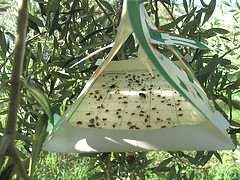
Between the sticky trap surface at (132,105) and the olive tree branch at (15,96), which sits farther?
the sticky trap surface at (132,105)

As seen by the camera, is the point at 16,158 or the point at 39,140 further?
the point at 39,140

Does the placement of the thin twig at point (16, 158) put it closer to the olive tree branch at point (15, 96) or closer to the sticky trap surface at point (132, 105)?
the olive tree branch at point (15, 96)

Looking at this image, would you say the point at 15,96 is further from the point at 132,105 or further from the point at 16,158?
the point at 132,105

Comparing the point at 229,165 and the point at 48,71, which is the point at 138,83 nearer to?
the point at 48,71

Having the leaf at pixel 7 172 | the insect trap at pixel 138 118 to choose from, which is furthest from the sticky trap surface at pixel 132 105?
the leaf at pixel 7 172

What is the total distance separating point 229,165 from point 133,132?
2.32 metres

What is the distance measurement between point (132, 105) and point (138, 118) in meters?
0.07

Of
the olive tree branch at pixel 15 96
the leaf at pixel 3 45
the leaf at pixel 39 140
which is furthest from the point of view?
the leaf at pixel 3 45

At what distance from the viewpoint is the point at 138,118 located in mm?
705

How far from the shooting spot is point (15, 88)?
1.64 feet

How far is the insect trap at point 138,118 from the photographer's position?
60cm

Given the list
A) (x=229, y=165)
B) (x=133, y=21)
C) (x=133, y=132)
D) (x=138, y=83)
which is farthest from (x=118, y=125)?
(x=229, y=165)

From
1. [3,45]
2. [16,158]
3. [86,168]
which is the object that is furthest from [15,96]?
[86,168]

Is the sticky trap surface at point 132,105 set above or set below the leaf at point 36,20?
below
